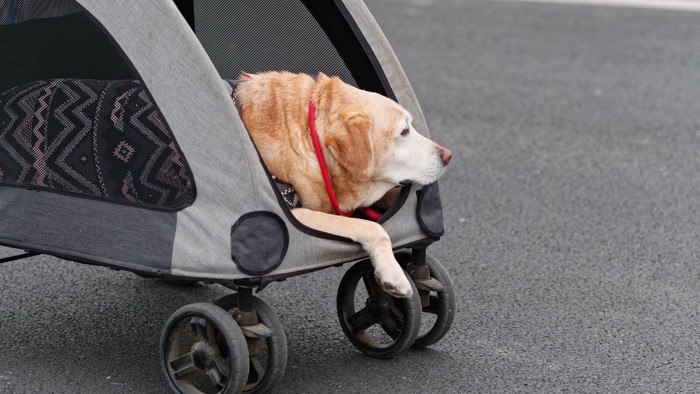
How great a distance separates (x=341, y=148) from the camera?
3.05 m

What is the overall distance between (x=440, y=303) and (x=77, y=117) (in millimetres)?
1221

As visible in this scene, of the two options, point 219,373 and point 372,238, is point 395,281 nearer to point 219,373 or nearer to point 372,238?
point 372,238

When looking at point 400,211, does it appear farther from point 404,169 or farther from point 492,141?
point 492,141

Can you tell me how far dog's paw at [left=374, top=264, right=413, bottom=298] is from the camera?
9.87ft

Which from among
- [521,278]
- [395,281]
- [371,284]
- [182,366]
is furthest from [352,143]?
[521,278]

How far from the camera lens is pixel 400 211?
318 cm

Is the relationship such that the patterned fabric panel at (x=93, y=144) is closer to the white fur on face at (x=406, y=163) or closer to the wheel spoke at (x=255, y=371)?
the wheel spoke at (x=255, y=371)

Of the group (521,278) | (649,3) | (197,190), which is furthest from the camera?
(649,3)

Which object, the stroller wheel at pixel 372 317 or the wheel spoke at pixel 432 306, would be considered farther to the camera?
the wheel spoke at pixel 432 306

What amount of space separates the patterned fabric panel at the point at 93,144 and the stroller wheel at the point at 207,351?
31 centimetres

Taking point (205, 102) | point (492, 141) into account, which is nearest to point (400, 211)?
point (205, 102)

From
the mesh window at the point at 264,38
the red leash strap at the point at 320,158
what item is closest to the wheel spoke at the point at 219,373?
the red leash strap at the point at 320,158

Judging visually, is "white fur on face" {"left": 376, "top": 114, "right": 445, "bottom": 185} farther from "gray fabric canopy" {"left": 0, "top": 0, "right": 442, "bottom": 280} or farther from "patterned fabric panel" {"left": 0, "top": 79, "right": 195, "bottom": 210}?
"patterned fabric panel" {"left": 0, "top": 79, "right": 195, "bottom": 210}

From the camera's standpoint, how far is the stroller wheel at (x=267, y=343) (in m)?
2.94
